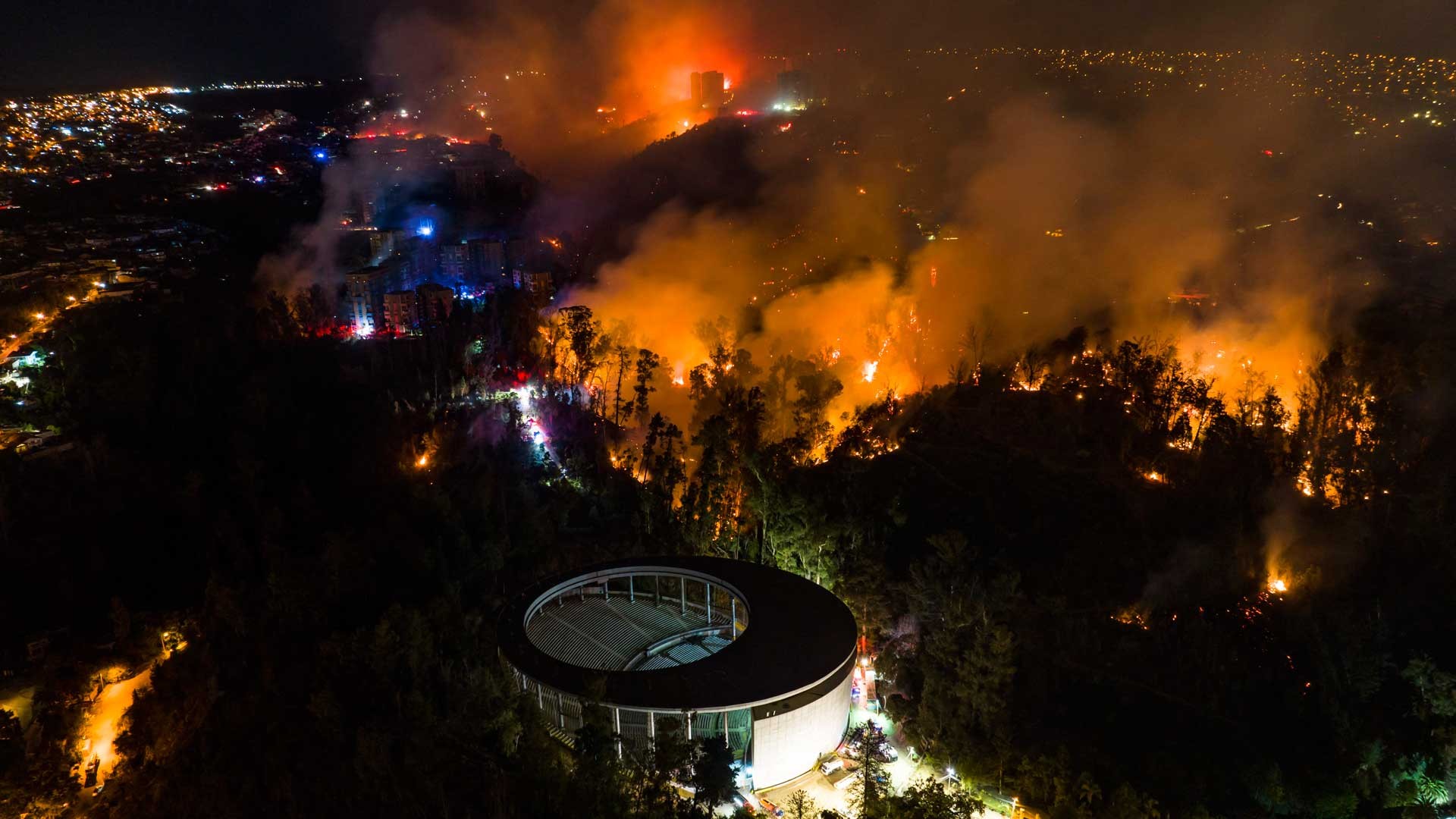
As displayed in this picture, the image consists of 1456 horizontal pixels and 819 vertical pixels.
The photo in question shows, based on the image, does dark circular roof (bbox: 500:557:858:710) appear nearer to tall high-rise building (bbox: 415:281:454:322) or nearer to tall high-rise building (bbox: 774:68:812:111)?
tall high-rise building (bbox: 415:281:454:322)

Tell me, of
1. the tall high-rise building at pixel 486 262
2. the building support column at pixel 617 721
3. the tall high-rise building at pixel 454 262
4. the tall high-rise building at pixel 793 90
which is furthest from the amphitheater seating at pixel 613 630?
the tall high-rise building at pixel 793 90

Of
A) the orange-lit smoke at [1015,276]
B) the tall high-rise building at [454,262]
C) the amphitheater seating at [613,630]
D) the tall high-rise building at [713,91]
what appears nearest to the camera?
the amphitheater seating at [613,630]

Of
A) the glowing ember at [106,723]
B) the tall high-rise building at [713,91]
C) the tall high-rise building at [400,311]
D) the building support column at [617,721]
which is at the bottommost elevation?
the glowing ember at [106,723]

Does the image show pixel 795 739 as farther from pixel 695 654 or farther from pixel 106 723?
pixel 106 723

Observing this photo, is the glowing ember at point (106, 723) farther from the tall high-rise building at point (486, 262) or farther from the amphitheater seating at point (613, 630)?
the tall high-rise building at point (486, 262)

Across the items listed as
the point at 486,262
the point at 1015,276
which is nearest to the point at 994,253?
the point at 1015,276

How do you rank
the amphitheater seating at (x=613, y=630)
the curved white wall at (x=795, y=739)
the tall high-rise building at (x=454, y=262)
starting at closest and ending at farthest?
the curved white wall at (x=795, y=739), the amphitheater seating at (x=613, y=630), the tall high-rise building at (x=454, y=262)

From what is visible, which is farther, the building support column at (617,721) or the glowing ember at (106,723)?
the glowing ember at (106,723)

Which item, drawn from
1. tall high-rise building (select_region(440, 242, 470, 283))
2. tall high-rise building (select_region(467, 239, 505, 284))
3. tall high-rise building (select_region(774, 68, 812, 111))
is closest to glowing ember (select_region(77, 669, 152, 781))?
tall high-rise building (select_region(440, 242, 470, 283))

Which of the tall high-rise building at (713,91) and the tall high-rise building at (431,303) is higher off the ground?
the tall high-rise building at (713,91)

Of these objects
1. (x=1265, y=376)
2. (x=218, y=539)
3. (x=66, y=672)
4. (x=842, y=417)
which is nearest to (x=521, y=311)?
(x=842, y=417)
